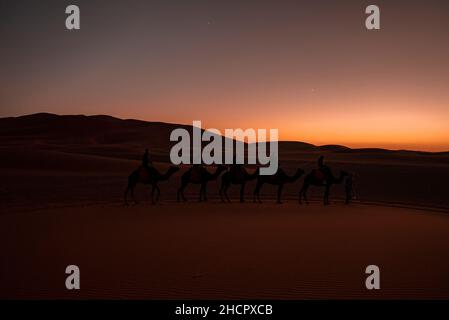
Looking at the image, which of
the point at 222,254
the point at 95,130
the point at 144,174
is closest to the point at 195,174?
the point at 144,174

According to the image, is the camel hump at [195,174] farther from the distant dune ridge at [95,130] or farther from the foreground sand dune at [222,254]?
the distant dune ridge at [95,130]

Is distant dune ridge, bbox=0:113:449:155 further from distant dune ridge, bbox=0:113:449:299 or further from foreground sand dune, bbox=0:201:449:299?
foreground sand dune, bbox=0:201:449:299

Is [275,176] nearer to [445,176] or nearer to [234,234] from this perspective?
[234,234]

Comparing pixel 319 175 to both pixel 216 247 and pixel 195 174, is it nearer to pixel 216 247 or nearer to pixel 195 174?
pixel 195 174

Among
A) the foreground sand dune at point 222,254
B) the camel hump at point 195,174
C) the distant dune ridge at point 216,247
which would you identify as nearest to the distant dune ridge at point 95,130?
the camel hump at point 195,174

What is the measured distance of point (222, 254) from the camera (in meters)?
9.20

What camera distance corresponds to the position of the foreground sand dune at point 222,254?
6.99 m

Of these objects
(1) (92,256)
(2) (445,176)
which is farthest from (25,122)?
(1) (92,256)

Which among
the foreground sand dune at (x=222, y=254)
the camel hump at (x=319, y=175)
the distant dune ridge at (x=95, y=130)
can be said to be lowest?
the foreground sand dune at (x=222, y=254)

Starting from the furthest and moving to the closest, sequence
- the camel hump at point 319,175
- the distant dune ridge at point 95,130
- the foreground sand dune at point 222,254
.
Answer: the distant dune ridge at point 95,130 < the camel hump at point 319,175 < the foreground sand dune at point 222,254

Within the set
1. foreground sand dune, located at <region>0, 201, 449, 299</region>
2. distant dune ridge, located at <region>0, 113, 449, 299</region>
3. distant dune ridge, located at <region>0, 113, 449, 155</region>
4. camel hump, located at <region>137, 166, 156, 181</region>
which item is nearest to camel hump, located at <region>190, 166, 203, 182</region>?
distant dune ridge, located at <region>0, 113, 449, 299</region>
